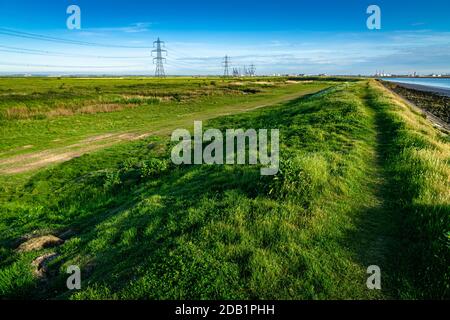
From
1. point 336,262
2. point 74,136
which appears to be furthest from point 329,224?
→ point 74,136

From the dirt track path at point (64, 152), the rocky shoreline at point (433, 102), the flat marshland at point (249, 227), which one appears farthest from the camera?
the rocky shoreline at point (433, 102)

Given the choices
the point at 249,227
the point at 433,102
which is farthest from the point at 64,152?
the point at 433,102

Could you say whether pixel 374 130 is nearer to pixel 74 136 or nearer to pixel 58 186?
pixel 58 186

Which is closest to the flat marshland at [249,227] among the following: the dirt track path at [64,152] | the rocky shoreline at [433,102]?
the dirt track path at [64,152]

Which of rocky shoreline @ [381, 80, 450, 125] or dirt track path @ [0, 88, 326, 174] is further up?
rocky shoreline @ [381, 80, 450, 125]

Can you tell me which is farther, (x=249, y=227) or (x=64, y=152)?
(x=64, y=152)

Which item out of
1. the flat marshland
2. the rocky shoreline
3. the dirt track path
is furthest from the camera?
the rocky shoreline

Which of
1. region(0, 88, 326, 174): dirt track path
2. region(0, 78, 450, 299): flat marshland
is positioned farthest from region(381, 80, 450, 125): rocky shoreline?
region(0, 88, 326, 174): dirt track path

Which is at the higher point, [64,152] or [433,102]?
[433,102]

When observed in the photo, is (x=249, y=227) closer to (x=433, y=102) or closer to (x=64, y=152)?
(x=64, y=152)

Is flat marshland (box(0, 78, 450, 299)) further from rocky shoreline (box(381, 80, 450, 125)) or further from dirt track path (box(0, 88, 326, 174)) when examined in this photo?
rocky shoreline (box(381, 80, 450, 125))

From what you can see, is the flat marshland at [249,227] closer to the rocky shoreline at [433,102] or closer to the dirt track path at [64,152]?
the dirt track path at [64,152]

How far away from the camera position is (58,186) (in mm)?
15016
